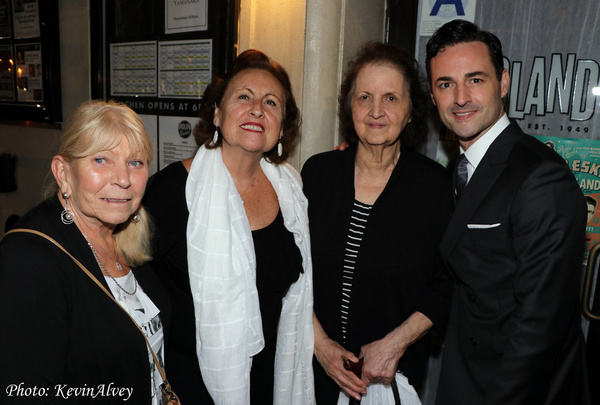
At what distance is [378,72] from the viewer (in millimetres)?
2242

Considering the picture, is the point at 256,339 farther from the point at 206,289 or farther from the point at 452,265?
the point at 452,265

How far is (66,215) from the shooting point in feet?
5.21

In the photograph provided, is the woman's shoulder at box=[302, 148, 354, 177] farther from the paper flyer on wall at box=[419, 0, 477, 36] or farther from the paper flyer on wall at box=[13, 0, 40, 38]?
the paper flyer on wall at box=[13, 0, 40, 38]

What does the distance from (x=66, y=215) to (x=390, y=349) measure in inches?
56.4

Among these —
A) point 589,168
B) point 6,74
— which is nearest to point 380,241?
point 589,168

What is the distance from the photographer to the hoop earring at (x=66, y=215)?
5.16 feet

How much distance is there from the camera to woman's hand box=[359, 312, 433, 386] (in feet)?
6.93

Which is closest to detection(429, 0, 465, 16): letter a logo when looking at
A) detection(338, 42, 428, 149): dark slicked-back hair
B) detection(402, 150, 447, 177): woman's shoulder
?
detection(338, 42, 428, 149): dark slicked-back hair

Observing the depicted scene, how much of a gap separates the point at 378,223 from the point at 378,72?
71 centimetres

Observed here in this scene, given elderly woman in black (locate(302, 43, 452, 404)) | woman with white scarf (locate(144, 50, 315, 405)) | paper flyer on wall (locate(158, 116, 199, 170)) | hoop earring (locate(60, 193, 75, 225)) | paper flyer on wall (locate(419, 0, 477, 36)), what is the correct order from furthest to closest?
paper flyer on wall (locate(158, 116, 199, 170)) → paper flyer on wall (locate(419, 0, 477, 36)) → elderly woman in black (locate(302, 43, 452, 404)) → woman with white scarf (locate(144, 50, 315, 405)) → hoop earring (locate(60, 193, 75, 225))

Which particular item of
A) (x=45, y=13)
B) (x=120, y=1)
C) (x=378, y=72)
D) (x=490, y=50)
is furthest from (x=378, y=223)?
(x=45, y=13)

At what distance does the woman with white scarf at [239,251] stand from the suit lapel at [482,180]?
0.70m

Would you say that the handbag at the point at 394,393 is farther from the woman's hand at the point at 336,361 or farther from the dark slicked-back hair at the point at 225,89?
the dark slicked-back hair at the point at 225,89

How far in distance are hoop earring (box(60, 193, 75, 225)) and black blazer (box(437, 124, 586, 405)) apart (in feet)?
4.65
